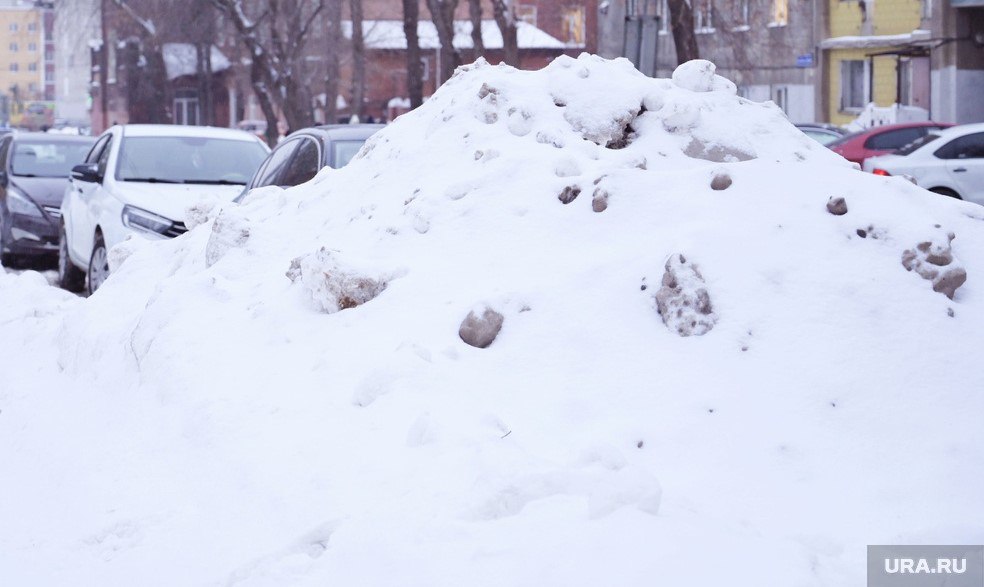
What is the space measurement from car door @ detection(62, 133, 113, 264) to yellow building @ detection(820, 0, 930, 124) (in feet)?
81.1

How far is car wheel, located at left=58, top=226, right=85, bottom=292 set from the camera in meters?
12.9

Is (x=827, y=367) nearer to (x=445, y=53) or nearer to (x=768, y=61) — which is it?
(x=445, y=53)

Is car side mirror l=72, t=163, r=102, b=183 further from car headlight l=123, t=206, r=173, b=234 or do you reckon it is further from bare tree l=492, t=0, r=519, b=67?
bare tree l=492, t=0, r=519, b=67

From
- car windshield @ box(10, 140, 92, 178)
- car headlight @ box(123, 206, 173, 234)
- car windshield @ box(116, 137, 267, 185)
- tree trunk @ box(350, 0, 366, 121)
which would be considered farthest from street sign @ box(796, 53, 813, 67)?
car headlight @ box(123, 206, 173, 234)

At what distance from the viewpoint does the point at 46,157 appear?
16312mm

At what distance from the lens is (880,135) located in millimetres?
22391

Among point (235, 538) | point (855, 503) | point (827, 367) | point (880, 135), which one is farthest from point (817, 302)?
point (880, 135)

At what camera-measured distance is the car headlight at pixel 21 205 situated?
14.7 m

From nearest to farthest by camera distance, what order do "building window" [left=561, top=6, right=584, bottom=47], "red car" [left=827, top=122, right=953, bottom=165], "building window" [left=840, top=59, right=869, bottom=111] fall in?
"red car" [left=827, top=122, right=953, bottom=165] → "building window" [left=840, top=59, right=869, bottom=111] → "building window" [left=561, top=6, right=584, bottom=47]

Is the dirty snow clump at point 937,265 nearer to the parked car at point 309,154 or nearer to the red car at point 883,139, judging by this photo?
the parked car at point 309,154

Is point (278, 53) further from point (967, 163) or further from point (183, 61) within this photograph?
point (183, 61)

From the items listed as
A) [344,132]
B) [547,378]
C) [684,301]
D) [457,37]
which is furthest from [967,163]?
[457,37]

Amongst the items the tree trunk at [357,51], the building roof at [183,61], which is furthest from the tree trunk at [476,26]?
the building roof at [183,61]

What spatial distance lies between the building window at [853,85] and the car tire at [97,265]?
93.5 feet
